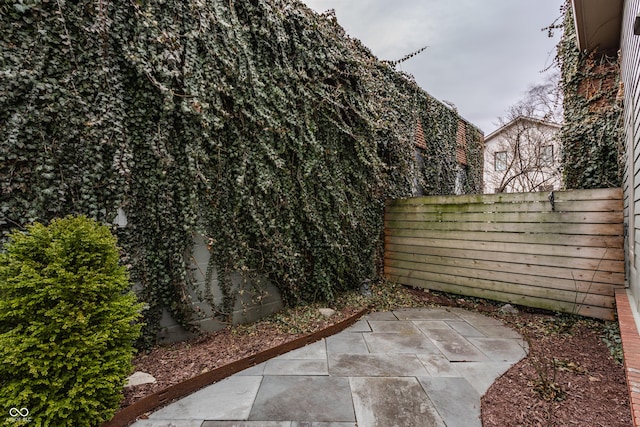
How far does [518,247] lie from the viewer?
3619mm

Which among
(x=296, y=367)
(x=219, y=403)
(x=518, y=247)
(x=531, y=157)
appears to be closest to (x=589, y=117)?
(x=518, y=247)

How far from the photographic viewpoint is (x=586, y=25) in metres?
3.83

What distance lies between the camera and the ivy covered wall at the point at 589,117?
12.9 ft

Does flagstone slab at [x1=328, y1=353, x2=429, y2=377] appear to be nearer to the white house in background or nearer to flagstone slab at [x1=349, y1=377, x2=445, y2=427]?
flagstone slab at [x1=349, y1=377, x2=445, y2=427]

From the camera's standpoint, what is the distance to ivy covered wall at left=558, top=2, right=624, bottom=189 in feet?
12.9

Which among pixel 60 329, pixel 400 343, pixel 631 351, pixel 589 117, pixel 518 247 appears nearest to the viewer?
pixel 60 329

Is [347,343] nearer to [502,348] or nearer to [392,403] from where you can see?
[392,403]

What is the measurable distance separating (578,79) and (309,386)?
581cm

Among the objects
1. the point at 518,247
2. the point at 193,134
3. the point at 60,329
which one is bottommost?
the point at 60,329

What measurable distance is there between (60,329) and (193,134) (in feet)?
5.69

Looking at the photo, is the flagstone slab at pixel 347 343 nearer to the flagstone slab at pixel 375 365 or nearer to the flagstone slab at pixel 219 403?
the flagstone slab at pixel 375 365

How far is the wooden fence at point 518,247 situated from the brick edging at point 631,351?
1.47 ft

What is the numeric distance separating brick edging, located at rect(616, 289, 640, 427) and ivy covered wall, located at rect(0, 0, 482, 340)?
2619mm

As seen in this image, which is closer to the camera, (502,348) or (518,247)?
(502,348)
